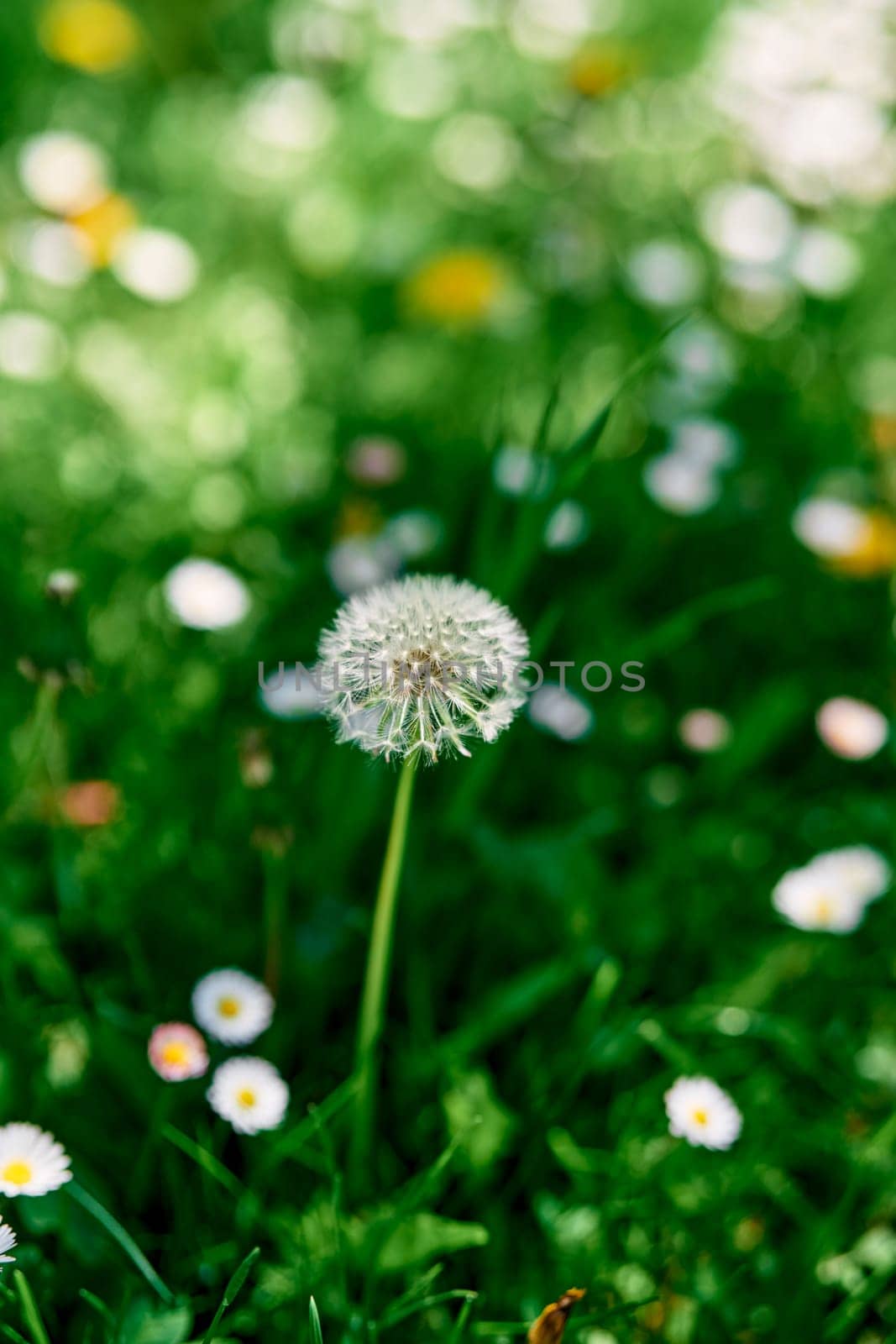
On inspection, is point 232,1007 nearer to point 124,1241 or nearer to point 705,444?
point 124,1241

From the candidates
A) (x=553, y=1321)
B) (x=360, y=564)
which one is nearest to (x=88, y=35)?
(x=360, y=564)

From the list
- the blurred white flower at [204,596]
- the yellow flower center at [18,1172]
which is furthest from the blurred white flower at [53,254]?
the yellow flower center at [18,1172]

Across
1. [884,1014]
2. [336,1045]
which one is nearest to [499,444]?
[336,1045]

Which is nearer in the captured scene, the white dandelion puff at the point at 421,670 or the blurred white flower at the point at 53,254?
the white dandelion puff at the point at 421,670

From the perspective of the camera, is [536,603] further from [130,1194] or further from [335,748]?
[130,1194]

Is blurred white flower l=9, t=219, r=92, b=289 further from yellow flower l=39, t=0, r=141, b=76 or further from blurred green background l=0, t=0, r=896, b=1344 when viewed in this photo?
yellow flower l=39, t=0, r=141, b=76

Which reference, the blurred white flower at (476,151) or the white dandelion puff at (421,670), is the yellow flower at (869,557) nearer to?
the white dandelion puff at (421,670)
